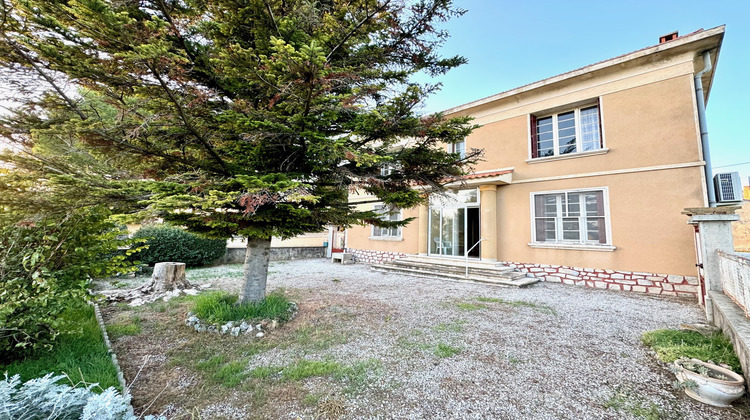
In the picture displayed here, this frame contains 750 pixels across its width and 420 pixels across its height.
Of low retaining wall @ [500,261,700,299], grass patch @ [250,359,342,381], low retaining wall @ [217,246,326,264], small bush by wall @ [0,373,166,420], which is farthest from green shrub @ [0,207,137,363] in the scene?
low retaining wall @ [500,261,700,299]

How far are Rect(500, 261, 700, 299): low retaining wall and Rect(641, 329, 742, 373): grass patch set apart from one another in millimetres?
4045

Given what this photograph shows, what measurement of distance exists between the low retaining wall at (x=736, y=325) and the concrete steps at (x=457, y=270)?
12.8 feet

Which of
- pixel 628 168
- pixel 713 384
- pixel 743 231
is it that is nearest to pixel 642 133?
pixel 628 168

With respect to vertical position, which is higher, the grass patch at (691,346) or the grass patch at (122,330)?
the grass patch at (691,346)

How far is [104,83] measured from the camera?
3455 mm

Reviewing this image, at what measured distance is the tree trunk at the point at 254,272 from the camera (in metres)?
4.82

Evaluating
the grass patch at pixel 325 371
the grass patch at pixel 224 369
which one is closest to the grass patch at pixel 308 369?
the grass patch at pixel 325 371

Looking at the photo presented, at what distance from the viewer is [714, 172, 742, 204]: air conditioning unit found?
Result: 6391mm

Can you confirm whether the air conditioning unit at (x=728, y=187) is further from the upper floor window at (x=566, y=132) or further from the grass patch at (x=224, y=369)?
the grass patch at (x=224, y=369)

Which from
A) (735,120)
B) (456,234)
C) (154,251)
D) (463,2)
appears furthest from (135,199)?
(735,120)

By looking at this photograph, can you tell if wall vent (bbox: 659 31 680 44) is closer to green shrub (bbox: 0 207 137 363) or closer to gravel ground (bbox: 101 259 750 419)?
gravel ground (bbox: 101 259 750 419)

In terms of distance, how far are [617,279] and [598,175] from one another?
120 inches

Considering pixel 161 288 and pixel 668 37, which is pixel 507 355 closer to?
pixel 161 288

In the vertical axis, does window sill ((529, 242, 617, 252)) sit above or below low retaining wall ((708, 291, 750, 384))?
A: above
